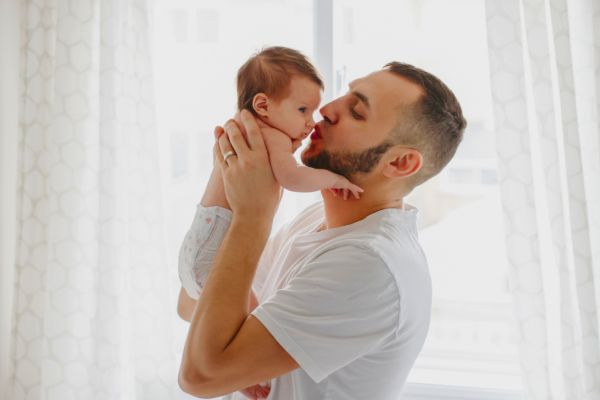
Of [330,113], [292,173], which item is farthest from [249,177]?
[330,113]

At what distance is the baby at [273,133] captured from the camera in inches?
52.6

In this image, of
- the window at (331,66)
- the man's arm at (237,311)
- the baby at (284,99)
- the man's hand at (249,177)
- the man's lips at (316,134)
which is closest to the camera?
the man's arm at (237,311)

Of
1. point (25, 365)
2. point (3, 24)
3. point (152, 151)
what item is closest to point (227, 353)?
point (152, 151)

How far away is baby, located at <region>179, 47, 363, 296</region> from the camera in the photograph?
134cm

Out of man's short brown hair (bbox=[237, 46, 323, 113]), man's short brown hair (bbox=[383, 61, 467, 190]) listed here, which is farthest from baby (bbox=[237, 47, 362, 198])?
man's short brown hair (bbox=[383, 61, 467, 190])

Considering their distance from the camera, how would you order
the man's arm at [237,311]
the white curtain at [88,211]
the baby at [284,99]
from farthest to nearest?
the white curtain at [88,211] → the baby at [284,99] → the man's arm at [237,311]

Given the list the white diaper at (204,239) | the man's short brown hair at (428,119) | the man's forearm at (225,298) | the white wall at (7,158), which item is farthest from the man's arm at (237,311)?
the white wall at (7,158)

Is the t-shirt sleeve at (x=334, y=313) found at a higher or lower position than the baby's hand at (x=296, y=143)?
lower

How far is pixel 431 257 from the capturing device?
3.69 meters

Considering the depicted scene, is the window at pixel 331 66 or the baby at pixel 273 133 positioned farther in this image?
the window at pixel 331 66

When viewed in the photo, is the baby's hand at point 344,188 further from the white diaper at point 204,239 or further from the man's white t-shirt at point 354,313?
the white diaper at point 204,239

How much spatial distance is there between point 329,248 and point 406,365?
33 centimetres

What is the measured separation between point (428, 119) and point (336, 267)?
18.4 inches

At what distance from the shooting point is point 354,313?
1.14 meters
